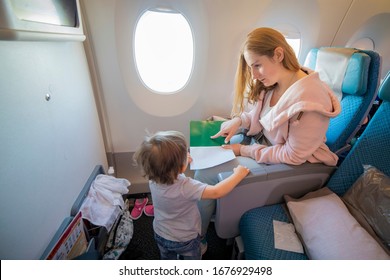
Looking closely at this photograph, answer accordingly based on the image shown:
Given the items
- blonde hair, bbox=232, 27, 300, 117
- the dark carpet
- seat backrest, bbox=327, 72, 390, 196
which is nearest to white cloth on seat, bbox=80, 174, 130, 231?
the dark carpet

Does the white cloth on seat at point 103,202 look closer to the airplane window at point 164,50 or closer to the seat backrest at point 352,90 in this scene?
the airplane window at point 164,50

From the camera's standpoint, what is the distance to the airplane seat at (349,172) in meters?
0.94

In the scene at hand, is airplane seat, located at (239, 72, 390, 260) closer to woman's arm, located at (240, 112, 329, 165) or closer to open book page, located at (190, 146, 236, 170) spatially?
woman's arm, located at (240, 112, 329, 165)

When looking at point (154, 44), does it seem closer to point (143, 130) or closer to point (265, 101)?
point (143, 130)

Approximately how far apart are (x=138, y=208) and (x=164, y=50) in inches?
54.5

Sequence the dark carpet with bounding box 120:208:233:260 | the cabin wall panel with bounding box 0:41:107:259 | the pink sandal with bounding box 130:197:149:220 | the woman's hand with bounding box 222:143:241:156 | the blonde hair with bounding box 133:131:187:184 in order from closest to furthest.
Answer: the cabin wall panel with bounding box 0:41:107:259, the blonde hair with bounding box 133:131:187:184, the woman's hand with bounding box 222:143:241:156, the dark carpet with bounding box 120:208:233:260, the pink sandal with bounding box 130:197:149:220

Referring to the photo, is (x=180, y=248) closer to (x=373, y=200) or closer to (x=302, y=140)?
(x=302, y=140)

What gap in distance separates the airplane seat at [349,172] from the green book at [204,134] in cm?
49

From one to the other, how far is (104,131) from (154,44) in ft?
2.73

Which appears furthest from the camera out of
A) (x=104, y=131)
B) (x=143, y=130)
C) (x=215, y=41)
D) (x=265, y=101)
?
(x=143, y=130)

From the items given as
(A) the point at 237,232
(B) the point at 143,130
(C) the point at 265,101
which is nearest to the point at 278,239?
(A) the point at 237,232

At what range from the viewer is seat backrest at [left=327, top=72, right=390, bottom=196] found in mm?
973

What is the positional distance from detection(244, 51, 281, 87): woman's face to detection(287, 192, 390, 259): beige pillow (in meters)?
0.68
